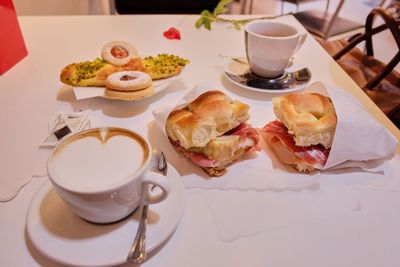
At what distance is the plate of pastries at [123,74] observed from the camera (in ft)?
2.31

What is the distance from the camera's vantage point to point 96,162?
0.43m

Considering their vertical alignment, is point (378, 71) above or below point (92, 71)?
below

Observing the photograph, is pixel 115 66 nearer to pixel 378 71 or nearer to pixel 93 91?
pixel 93 91

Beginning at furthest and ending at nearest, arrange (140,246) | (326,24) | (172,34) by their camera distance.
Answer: (326,24) < (172,34) < (140,246)

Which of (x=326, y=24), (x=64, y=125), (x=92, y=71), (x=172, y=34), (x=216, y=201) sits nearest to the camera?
(x=216, y=201)

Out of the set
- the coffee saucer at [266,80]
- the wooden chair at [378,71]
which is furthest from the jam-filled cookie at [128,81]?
the wooden chair at [378,71]

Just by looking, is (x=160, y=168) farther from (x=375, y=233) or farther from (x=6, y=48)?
(x=6, y=48)

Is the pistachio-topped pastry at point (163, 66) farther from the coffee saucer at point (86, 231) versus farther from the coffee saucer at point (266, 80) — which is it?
the coffee saucer at point (86, 231)

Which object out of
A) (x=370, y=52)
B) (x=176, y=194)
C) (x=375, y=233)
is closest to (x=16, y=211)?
(x=176, y=194)

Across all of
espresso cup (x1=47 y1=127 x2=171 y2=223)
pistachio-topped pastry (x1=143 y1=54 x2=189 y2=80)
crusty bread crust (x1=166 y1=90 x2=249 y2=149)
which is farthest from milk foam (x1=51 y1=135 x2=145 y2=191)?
pistachio-topped pastry (x1=143 y1=54 x2=189 y2=80)

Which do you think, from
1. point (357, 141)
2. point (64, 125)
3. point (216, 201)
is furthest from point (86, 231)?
point (357, 141)

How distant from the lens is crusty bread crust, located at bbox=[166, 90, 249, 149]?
54 centimetres

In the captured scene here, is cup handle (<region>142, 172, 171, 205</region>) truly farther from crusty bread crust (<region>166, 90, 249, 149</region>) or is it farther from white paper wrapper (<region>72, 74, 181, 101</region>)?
white paper wrapper (<region>72, 74, 181, 101</region>)

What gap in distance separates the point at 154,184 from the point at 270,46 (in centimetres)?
50
